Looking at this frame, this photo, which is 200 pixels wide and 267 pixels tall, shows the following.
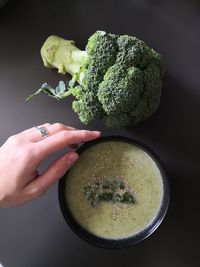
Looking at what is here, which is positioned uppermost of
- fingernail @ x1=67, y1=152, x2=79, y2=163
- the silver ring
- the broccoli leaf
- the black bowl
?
the broccoli leaf

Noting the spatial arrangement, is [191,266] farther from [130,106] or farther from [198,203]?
[130,106]

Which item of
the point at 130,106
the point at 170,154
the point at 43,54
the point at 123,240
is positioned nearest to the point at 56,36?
the point at 43,54

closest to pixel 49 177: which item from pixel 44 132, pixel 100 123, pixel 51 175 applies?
pixel 51 175

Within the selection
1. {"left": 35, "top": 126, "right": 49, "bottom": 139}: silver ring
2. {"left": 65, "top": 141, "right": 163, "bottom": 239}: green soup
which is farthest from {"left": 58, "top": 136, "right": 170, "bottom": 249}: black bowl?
{"left": 35, "top": 126, "right": 49, "bottom": 139}: silver ring

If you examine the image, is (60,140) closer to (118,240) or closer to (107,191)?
(107,191)

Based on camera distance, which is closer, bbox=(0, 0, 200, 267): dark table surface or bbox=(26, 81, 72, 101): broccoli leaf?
bbox=(0, 0, 200, 267): dark table surface

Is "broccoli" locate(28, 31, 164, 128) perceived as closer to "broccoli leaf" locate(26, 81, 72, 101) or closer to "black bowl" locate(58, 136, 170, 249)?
"broccoli leaf" locate(26, 81, 72, 101)

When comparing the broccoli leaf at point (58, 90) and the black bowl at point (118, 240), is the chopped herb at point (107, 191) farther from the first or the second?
the broccoli leaf at point (58, 90)
